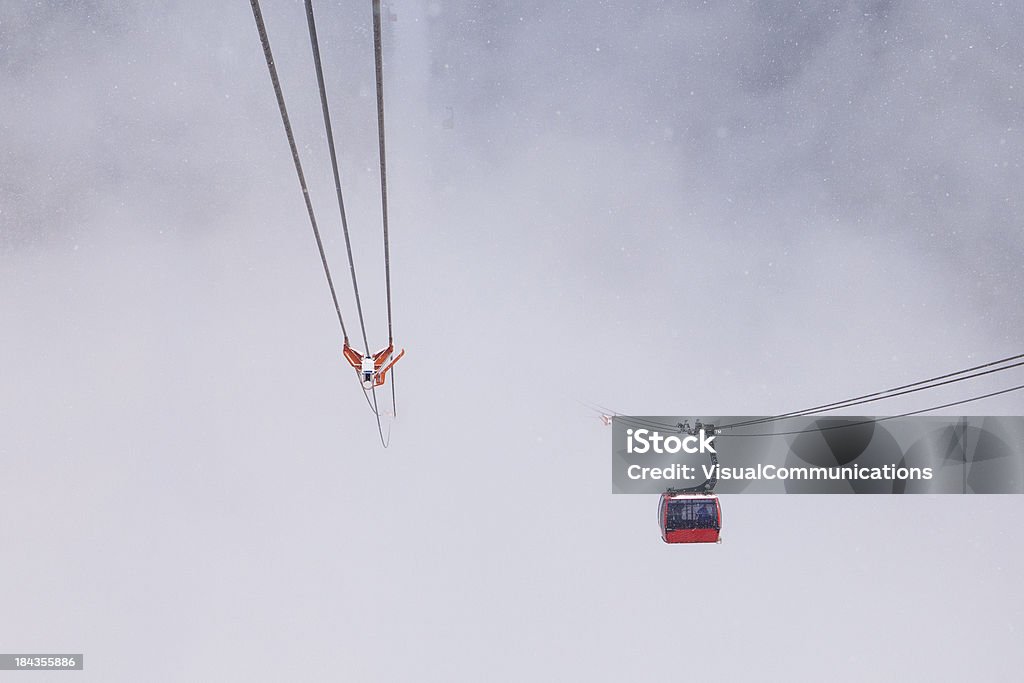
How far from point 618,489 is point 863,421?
936cm

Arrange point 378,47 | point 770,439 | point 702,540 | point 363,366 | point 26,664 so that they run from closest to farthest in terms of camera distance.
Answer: point 378,47
point 363,366
point 702,540
point 770,439
point 26,664

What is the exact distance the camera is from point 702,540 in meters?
13.2

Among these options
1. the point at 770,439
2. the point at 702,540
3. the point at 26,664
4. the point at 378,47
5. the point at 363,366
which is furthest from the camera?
the point at 26,664

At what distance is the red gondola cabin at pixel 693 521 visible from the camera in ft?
43.5

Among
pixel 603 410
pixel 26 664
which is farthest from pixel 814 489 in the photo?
pixel 26 664

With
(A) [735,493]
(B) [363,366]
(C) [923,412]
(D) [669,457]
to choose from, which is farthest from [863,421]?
(B) [363,366]

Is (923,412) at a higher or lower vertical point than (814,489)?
higher

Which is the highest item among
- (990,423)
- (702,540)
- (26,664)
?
(990,423)

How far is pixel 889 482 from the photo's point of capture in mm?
18312

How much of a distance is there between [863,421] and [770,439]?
403 centimetres

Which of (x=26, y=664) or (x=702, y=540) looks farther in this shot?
(x=26, y=664)

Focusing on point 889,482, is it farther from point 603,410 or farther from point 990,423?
point 603,410

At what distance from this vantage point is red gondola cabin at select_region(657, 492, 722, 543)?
13.3 m

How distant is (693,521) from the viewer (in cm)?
1328
